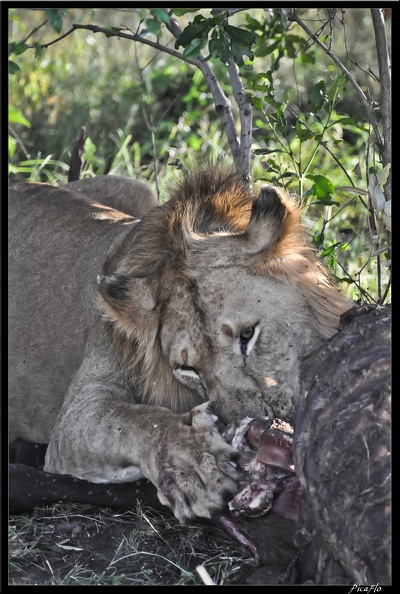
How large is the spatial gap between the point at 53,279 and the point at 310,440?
2.08 m

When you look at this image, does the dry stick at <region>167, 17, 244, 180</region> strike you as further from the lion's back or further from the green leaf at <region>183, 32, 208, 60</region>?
the green leaf at <region>183, 32, 208, 60</region>

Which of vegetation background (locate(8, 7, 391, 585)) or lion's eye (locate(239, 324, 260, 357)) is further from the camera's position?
vegetation background (locate(8, 7, 391, 585))

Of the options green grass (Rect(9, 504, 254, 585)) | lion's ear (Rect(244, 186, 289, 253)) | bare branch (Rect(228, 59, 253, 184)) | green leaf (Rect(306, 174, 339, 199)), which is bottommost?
green grass (Rect(9, 504, 254, 585))

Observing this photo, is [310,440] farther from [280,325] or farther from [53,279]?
[53,279]

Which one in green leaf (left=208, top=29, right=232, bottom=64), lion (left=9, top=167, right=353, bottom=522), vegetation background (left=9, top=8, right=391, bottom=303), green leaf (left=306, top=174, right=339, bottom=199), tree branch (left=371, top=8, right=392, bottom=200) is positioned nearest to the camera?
lion (left=9, top=167, right=353, bottom=522)

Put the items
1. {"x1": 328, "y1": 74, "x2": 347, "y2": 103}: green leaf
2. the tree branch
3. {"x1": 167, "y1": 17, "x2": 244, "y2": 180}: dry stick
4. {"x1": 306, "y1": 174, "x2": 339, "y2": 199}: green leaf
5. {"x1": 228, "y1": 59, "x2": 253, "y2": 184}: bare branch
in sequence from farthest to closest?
{"x1": 167, "y1": 17, "x2": 244, "y2": 180}: dry stick < {"x1": 228, "y1": 59, "x2": 253, "y2": 184}: bare branch < {"x1": 306, "y1": 174, "x2": 339, "y2": 199}: green leaf < {"x1": 328, "y1": 74, "x2": 347, "y2": 103}: green leaf < the tree branch

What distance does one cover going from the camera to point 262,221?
3225mm

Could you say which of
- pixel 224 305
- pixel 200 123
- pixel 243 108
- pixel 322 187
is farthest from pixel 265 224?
pixel 200 123

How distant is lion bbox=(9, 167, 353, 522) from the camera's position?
3.03 metres

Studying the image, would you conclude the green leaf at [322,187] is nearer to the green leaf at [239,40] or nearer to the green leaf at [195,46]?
the green leaf at [239,40]

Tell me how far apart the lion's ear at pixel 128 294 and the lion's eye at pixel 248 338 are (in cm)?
42

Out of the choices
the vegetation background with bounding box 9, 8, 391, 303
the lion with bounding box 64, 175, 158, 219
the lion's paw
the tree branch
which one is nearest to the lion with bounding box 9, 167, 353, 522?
the lion's paw

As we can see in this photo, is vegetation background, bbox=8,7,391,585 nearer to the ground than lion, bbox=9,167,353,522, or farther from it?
farther from it
